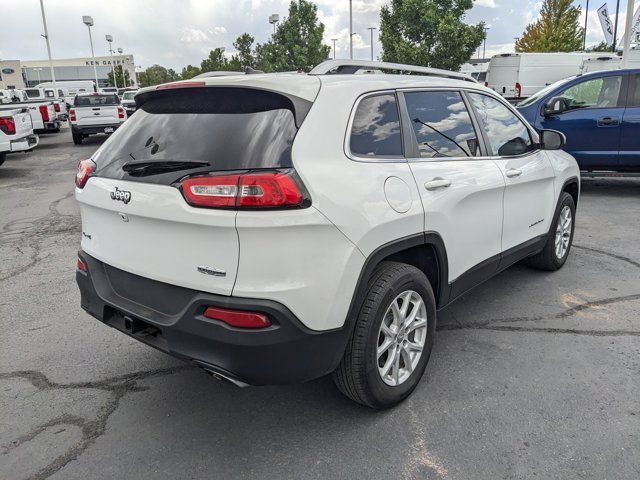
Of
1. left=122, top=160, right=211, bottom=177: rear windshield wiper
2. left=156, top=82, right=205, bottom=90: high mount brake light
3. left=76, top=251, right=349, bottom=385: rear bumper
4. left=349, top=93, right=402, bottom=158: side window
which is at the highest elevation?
left=156, top=82, right=205, bottom=90: high mount brake light

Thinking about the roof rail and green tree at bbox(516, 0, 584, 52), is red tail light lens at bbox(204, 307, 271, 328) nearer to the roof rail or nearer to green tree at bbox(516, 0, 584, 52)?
the roof rail

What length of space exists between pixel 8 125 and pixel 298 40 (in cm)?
2422

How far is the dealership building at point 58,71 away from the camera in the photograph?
88500 millimetres

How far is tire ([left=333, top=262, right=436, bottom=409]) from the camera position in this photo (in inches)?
104

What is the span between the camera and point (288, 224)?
228 centimetres

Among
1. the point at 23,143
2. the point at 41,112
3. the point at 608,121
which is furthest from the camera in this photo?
the point at 41,112

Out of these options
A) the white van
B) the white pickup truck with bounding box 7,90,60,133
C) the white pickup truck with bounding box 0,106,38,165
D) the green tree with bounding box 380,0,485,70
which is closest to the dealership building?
the white pickup truck with bounding box 7,90,60,133

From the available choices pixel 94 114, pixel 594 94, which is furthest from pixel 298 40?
pixel 594 94

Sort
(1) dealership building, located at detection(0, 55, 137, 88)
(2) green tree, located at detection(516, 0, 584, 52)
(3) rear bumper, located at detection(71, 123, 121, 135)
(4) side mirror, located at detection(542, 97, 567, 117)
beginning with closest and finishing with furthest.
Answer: (4) side mirror, located at detection(542, 97, 567, 117)
(3) rear bumper, located at detection(71, 123, 121, 135)
(2) green tree, located at detection(516, 0, 584, 52)
(1) dealership building, located at detection(0, 55, 137, 88)

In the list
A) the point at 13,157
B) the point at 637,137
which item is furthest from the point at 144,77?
the point at 637,137

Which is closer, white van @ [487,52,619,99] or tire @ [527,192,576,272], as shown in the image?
tire @ [527,192,576,272]

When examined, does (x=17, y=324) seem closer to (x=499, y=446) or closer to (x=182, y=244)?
(x=182, y=244)

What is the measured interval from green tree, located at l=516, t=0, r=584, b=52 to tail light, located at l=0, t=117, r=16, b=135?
32779 millimetres

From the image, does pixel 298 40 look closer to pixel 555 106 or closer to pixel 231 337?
pixel 555 106
